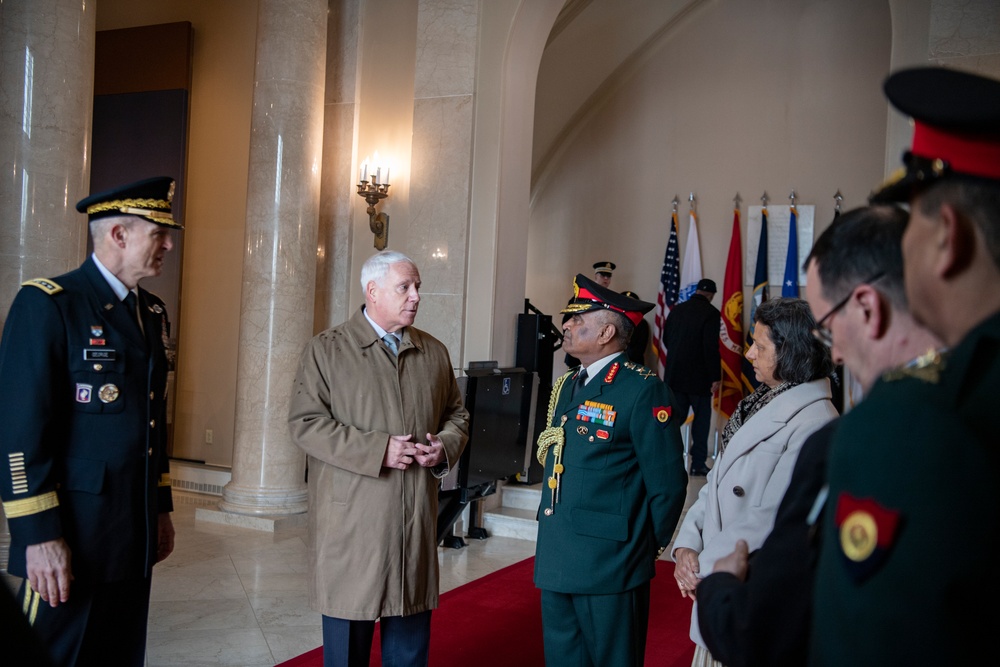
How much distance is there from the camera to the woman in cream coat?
219 centimetres

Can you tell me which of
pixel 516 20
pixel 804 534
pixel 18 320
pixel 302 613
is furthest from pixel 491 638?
pixel 516 20

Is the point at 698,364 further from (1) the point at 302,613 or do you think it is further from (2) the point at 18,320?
(2) the point at 18,320

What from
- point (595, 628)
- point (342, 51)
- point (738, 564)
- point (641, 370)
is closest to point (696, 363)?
point (342, 51)

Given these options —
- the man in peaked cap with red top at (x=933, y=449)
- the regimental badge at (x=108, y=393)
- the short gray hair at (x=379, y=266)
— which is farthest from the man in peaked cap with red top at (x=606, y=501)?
the man in peaked cap with red top at (x=933, y=449)

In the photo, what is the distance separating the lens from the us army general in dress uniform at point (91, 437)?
2.07 metres

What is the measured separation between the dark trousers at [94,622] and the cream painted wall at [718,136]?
291 inches

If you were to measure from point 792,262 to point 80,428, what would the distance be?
7343mm

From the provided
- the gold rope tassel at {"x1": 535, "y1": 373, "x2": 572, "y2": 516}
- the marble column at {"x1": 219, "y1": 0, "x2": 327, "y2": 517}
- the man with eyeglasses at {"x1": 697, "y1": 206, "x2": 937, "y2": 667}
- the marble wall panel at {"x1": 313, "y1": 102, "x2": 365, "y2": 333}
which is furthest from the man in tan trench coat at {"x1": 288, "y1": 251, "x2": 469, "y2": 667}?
the marble wall panel at {"x1": 313, "y1": 102, "x2": 365, "y2": 333}

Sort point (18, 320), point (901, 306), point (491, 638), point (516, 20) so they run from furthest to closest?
1. point (516, 20)
2. point (491, 638)
3. point (18, 320)
4. point (901, 306)

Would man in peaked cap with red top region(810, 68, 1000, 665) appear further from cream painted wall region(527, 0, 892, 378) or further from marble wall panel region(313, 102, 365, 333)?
cream painted wall region(527, 0, 892, 378)

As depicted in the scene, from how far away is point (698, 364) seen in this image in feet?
24.6

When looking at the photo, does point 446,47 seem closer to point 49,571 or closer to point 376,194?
point 376,194

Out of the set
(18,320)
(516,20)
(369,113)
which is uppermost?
(516,20)

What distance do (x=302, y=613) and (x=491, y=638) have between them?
96 centimetres
